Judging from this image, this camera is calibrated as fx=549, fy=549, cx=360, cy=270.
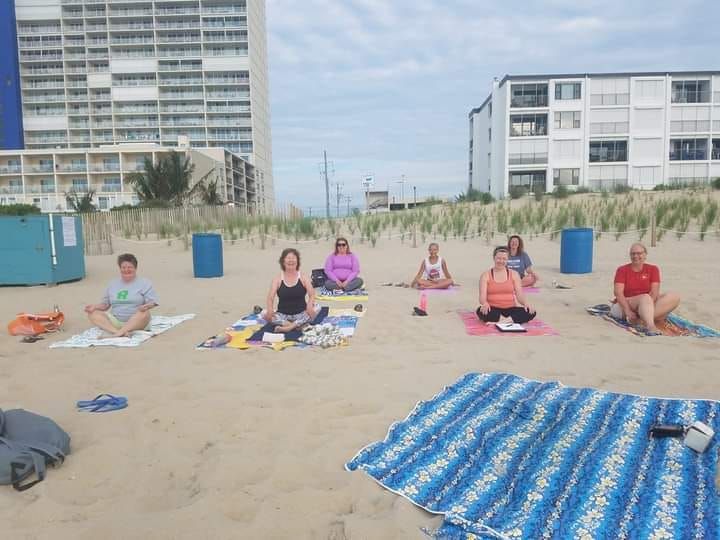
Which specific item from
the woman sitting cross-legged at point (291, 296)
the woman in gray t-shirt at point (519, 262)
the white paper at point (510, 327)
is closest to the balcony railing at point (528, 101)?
the woman in gray t-shirt at point (519, 262)

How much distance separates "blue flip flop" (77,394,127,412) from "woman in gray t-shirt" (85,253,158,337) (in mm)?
1973

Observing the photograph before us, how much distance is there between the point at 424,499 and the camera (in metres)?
2.43

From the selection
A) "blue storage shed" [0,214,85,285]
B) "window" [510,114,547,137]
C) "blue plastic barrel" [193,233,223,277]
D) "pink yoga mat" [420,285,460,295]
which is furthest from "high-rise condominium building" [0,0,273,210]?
"pink yoga mat" [420,285,460,295]

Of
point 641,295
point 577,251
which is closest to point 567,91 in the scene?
point 577,251

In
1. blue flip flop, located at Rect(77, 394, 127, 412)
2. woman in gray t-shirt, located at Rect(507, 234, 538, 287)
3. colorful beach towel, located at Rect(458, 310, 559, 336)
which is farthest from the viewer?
woman in gray t-shirt, located at Rect(507, 234, 538, 287)

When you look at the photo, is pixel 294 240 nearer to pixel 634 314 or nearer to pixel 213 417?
pixel 634 314

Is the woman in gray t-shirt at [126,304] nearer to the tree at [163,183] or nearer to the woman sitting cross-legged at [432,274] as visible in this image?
the woman sitting cross-legged at [432,274]

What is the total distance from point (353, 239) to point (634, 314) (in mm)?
11781

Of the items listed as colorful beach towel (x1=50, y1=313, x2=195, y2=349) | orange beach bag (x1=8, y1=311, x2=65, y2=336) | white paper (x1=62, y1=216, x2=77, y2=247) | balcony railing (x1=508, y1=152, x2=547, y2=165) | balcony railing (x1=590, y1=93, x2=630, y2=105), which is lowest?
colorful beach towel (x1=50, y1=313, x2=195, y2=349)

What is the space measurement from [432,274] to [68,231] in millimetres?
6623

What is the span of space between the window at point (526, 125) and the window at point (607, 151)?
13.7 ft

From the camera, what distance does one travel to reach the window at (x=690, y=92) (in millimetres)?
42188

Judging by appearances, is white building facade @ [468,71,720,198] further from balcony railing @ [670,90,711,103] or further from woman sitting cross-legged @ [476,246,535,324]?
woman sitting cross-legged @ [476,246,535,324]

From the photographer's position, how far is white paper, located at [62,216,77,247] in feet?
32.6
